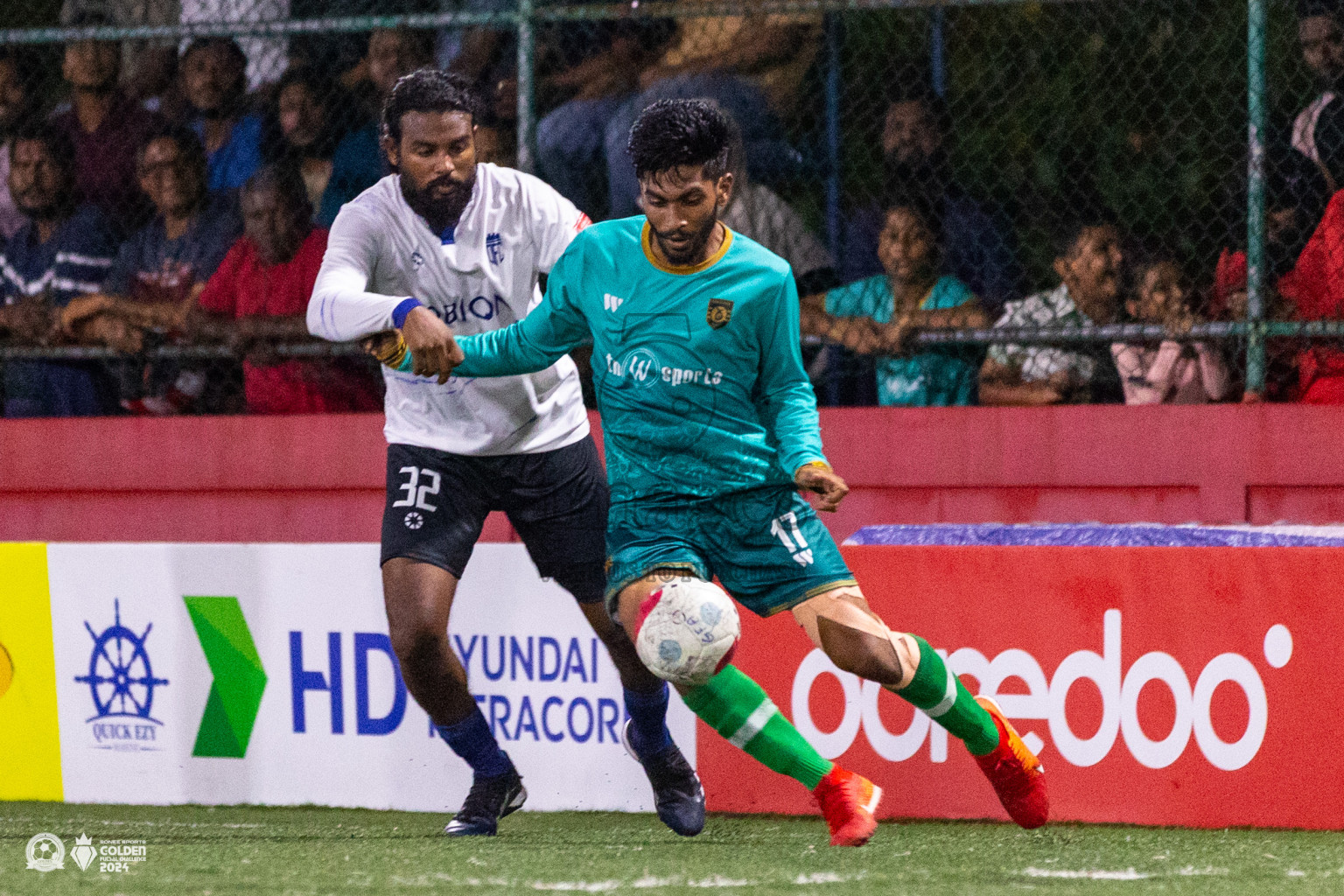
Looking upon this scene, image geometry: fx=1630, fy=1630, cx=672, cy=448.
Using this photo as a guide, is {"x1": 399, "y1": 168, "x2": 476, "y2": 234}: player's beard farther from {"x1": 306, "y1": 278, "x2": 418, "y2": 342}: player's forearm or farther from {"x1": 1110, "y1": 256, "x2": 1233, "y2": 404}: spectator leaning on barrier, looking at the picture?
{"x1": 1110, "y1": 256, "x2": 1233, "y2": 404}: spectator leaning on barrier

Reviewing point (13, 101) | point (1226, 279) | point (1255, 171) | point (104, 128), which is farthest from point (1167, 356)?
point (13, 101)

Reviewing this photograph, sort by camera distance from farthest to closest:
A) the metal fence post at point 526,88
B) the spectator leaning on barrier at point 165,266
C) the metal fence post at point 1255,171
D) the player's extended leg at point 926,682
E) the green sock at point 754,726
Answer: the spectator leaning on barrier at point 165,266
the metal fence post at point 526,88
the metal fence post at point 1255,171
the green sock at point 754,726
the player's extended leg at point 926,682

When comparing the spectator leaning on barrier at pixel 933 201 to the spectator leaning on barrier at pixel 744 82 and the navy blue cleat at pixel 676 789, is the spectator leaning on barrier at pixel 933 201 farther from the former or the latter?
the navy blue cleat at pixel 676 789

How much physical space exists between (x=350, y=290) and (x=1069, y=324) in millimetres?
2640

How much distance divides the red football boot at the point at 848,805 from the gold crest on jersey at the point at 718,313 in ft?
3.48

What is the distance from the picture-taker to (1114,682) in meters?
4.39

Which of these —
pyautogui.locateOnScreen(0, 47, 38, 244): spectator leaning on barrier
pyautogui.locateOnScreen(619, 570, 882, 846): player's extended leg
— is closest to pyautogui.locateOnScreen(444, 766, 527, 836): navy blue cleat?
pyautogui.locateOnScreen(619, 570, 882, 846): player's extended leg

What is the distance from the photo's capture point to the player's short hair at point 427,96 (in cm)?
402

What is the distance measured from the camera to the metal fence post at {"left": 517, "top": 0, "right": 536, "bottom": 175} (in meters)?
6.01

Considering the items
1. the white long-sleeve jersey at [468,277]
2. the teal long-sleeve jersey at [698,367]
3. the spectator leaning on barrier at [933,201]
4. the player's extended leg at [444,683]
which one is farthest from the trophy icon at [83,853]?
the spectator leaning on barrier at [933,201]

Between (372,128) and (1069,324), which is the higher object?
(372,128)

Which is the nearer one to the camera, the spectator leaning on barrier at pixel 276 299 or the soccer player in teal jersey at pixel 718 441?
the soccer player in teal jersey at pixel 718 441

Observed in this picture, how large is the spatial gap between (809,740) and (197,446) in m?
2.90

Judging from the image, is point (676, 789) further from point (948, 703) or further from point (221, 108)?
point (221, 108)
